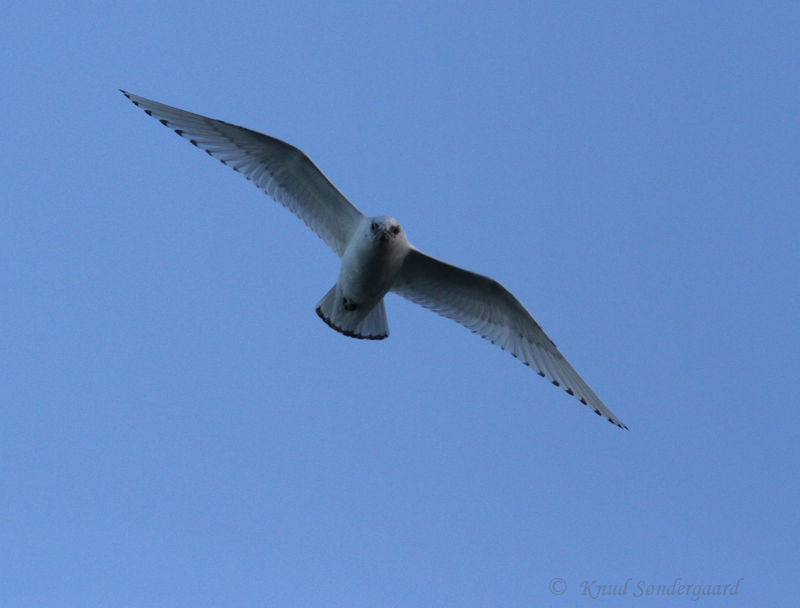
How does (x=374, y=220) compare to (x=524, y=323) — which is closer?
(x=374, y=220)

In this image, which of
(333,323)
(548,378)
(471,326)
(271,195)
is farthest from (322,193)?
(548,378)

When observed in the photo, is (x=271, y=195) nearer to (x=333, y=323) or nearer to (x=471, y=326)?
(x=333, y=323)

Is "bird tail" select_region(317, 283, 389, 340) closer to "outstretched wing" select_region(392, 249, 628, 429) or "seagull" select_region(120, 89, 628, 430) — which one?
"seagull" select_region(120, 89, 628, 430)

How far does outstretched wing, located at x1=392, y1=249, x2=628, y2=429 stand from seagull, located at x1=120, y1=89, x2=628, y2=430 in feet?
0.03

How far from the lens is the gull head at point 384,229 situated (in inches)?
445

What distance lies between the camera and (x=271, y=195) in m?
12.0

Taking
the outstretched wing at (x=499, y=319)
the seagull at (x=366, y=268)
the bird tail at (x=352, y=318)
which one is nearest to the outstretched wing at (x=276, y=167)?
the seagull at (x=366, y=268)

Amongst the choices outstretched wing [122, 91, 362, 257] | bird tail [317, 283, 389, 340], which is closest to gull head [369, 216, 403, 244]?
outstretched wing [122, 91, 362, 257]

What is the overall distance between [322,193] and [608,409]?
3.82m

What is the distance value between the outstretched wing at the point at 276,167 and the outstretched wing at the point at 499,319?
877mm

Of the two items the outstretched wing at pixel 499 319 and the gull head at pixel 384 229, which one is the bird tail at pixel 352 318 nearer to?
the outstretched wing at pixel 499 319

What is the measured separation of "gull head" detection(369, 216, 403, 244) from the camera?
37.1 feet

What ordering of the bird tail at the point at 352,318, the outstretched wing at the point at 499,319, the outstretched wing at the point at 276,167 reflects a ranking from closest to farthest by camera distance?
the outstretched wing at the point at 276,167 → the bird tail at the point at 352,318 → the outstretched wing at the point at 499,319

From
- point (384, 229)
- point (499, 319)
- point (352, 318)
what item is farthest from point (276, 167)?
point (499, 319)
